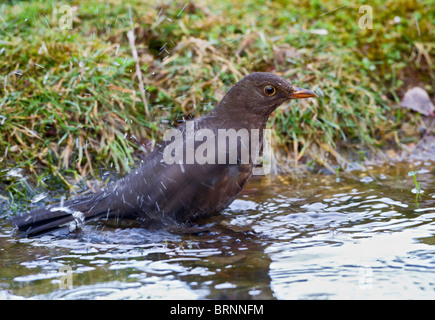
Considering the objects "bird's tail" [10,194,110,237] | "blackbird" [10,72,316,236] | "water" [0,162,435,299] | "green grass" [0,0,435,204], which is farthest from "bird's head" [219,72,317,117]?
"green grass" [0,0,435,204]

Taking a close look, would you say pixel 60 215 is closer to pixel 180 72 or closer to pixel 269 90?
pixel 269 90

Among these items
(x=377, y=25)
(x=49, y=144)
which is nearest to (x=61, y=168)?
(x=49, y=144)

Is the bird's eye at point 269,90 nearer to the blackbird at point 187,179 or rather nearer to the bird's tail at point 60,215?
the blackbird at point 187,179

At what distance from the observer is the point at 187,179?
3.95m

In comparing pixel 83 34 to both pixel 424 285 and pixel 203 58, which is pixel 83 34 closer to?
pixel 203 58

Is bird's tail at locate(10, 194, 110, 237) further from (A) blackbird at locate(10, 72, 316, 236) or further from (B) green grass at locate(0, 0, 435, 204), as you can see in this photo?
(B) green grass at locate(0, 0, 435, 204)

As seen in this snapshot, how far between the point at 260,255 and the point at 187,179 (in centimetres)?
82

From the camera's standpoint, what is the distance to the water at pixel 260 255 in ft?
9.48

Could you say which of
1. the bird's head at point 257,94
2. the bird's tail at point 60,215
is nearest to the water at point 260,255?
the bird's tail at point 60,215

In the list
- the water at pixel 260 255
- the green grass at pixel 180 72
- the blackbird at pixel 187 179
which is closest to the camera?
the water at pixel 260 255

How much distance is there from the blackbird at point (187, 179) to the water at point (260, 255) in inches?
5.6

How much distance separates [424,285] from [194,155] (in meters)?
1.69

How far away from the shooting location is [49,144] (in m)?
5.10

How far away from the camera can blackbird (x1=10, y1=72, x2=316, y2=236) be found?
→ 3.95m
